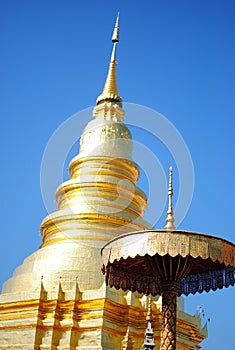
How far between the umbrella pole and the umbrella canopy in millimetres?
145

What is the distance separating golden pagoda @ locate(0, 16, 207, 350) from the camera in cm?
1875

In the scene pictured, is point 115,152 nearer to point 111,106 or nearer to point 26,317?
point 111,106

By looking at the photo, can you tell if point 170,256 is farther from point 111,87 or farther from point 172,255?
point 111,87

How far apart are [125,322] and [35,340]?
2872mm

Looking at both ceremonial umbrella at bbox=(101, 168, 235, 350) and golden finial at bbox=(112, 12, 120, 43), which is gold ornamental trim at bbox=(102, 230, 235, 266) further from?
golden finial at bbox=(112, 12, 120, 43)

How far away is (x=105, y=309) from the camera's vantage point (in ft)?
61.0

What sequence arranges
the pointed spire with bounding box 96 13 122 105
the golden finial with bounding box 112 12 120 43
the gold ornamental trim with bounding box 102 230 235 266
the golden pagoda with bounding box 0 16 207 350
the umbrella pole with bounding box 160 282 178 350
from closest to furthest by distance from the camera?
→ the gold ornamental trim with bounding box 102 230 235 266 → the umbrella pole with bounding box 160 282 178 350 → the golden pagoda with bounding box 0 16 207 350 → the pointed spire with bounding box 96 13 122 105 → the golden finial with bounding box 112 12 120 43

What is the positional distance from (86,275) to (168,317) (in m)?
10.2

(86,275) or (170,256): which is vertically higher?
(86,275)

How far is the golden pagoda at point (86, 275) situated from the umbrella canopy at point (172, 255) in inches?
205

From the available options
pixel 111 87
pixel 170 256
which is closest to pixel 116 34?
pixel 111 87

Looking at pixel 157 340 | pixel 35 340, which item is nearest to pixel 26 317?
pixel 35 340

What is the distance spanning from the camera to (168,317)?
9781 millimetres

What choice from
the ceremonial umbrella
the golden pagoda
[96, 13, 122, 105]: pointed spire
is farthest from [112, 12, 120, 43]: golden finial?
the ceremonial umbrella
